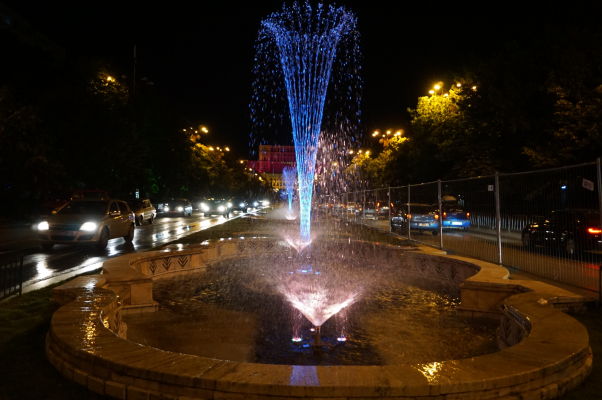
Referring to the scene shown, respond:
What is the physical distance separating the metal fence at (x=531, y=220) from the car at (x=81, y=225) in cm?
1138

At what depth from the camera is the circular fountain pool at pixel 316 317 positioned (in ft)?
20.0

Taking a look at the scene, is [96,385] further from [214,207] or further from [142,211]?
[214,207]

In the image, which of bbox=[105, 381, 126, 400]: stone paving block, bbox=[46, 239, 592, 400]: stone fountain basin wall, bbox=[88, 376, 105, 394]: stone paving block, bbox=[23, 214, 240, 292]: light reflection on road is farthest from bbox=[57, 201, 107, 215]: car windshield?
bbox=[105, 381, 126, 400]: stone paving block

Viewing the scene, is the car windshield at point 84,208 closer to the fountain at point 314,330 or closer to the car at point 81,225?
the car at point 81,225

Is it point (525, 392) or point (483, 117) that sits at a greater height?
point (483, 117)

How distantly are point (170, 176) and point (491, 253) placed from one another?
4800cm

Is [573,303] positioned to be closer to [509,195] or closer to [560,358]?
[560,358]

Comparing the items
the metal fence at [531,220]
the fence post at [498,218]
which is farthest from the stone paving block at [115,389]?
the fence post at [498,218]

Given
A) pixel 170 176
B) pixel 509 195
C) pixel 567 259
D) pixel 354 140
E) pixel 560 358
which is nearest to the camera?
pixel 560 358

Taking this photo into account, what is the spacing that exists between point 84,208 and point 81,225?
5.27ft

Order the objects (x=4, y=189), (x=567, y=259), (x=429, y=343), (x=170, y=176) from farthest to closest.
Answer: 1. (x=170, y=176)
2. (x=4, y=189)
3. (x=567, y=259)
4. (x=429, y=343)

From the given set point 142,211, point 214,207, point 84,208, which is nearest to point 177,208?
point 214,207

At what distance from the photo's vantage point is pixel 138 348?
15.2ft

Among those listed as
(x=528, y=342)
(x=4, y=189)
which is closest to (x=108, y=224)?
(x=528, y=342)
